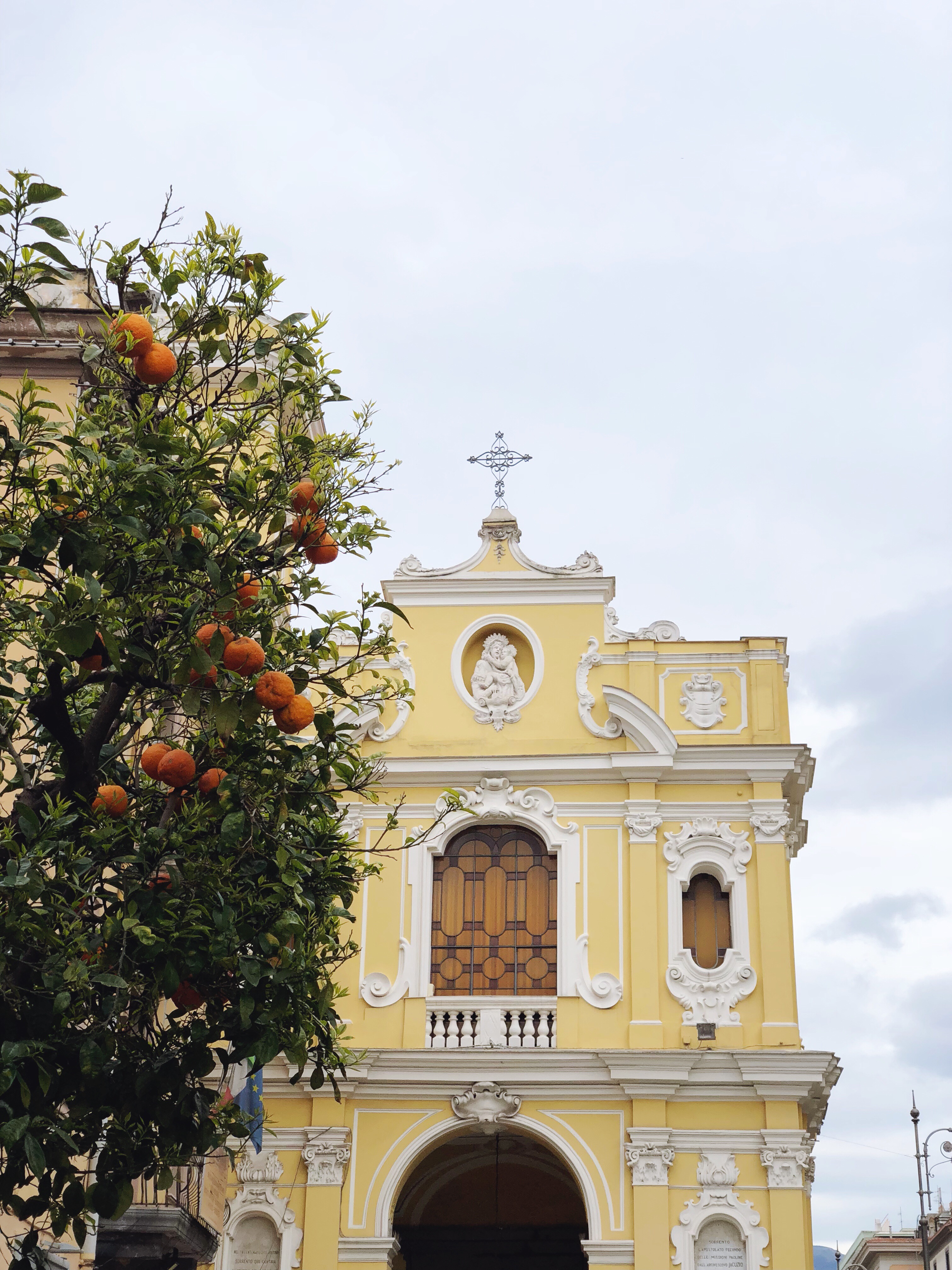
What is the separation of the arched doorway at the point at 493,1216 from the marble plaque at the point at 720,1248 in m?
3.60

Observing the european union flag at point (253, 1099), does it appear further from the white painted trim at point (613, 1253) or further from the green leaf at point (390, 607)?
the green leaf at point (390, 607)

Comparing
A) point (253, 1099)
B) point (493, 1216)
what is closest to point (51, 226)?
point (253, 1099)

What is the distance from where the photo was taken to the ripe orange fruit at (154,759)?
24.6 feet

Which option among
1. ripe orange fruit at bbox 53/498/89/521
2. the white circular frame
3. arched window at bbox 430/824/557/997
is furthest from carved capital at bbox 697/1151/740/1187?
ripe orange fruit at bbox 53/498/89/521

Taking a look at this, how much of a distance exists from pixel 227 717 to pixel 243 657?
29 cm

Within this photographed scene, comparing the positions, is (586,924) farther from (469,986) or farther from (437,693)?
(437,693)

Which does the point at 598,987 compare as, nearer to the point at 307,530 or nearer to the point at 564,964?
the point at 564,964

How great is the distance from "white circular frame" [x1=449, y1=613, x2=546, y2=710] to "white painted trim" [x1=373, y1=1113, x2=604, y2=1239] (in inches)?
178

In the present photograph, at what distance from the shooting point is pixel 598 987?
19.1m

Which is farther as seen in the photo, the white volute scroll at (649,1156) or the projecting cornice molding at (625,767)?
the projecting cornice molding at (625,767)

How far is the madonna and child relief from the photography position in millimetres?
20641

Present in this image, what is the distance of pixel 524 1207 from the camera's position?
879 inches

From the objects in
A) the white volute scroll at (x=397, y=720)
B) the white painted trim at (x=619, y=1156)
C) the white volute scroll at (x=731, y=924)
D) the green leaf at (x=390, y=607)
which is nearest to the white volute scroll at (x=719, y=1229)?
the white painted trim at (x=619, y=1156)

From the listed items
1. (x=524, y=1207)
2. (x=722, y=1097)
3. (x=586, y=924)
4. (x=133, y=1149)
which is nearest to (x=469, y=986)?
(x=586, y=924)
